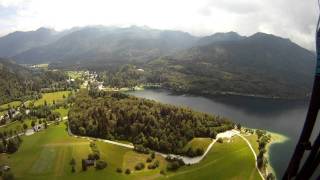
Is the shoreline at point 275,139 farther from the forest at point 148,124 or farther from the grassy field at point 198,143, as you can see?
the grassy field at point 198,143

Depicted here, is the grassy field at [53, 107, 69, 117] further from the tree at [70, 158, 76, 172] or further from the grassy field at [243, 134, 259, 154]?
the grassy field at [243, 134, 259, 154]

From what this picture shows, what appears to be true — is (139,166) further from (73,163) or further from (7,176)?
(7,176)

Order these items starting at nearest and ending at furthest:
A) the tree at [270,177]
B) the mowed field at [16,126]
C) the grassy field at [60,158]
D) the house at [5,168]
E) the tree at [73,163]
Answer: the tree at [270,177] < the grassy field at [60,158] < the tree at [73,163] < the house at [5,168] < the mowed field at [16,126]

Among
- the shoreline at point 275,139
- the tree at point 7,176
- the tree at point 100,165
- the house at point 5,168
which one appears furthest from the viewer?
the shoreline at point 275,139

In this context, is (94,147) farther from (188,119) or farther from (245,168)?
(245,168)

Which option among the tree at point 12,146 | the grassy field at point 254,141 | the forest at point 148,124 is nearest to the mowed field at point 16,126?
the forest at point 148,124

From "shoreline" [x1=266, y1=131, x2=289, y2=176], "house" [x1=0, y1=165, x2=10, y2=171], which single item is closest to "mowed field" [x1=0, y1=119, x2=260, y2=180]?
"house" [x1=0, y1=165, x2=10, y2=171]
